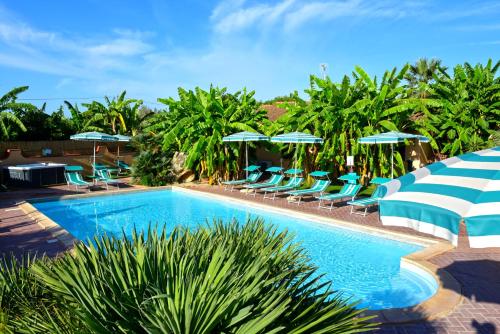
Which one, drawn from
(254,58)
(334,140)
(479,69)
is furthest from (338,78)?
(254,58)

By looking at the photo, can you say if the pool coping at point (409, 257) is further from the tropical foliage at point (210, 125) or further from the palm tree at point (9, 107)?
the palm tree at point (9, 107)

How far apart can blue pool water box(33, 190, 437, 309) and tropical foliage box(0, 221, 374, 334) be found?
4.92 feet

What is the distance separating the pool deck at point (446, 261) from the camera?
5.12 metres

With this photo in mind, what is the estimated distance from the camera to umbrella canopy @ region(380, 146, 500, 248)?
319 cm

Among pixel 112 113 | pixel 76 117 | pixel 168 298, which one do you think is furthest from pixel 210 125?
pixel 168 298

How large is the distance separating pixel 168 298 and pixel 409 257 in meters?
6.64

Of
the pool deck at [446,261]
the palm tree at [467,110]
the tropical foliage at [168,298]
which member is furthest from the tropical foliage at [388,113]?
the tropical foliage at [168,298]

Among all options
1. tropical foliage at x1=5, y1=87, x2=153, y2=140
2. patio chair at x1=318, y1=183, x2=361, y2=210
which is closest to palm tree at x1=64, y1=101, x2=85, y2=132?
tropical foliage at x1=5, y1=87, x2=153, y2=140

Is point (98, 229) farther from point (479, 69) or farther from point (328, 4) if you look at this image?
point (479, 69)

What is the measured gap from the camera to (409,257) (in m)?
A: 7.90

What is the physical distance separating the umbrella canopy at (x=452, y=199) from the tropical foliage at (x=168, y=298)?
1121 mm

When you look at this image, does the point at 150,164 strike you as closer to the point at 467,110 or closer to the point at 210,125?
the point at 210,125

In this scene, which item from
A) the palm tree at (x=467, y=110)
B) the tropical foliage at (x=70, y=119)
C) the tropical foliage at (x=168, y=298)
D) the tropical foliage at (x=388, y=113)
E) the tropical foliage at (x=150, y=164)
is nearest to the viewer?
the tropical foliage at (x=168, y=298)

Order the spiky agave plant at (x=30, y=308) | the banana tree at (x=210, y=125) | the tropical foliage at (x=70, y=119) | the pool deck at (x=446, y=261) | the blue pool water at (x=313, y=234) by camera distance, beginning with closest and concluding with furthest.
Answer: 1. the spiky agave plant at (x=30, y=308)
2. the pool deck at (x=446, y=261)
3. the blue pool water at (x=313, y=234)
4. the banana tree at (x=210, y=125)
5. the tropical foliage at (x=70, y=119)
